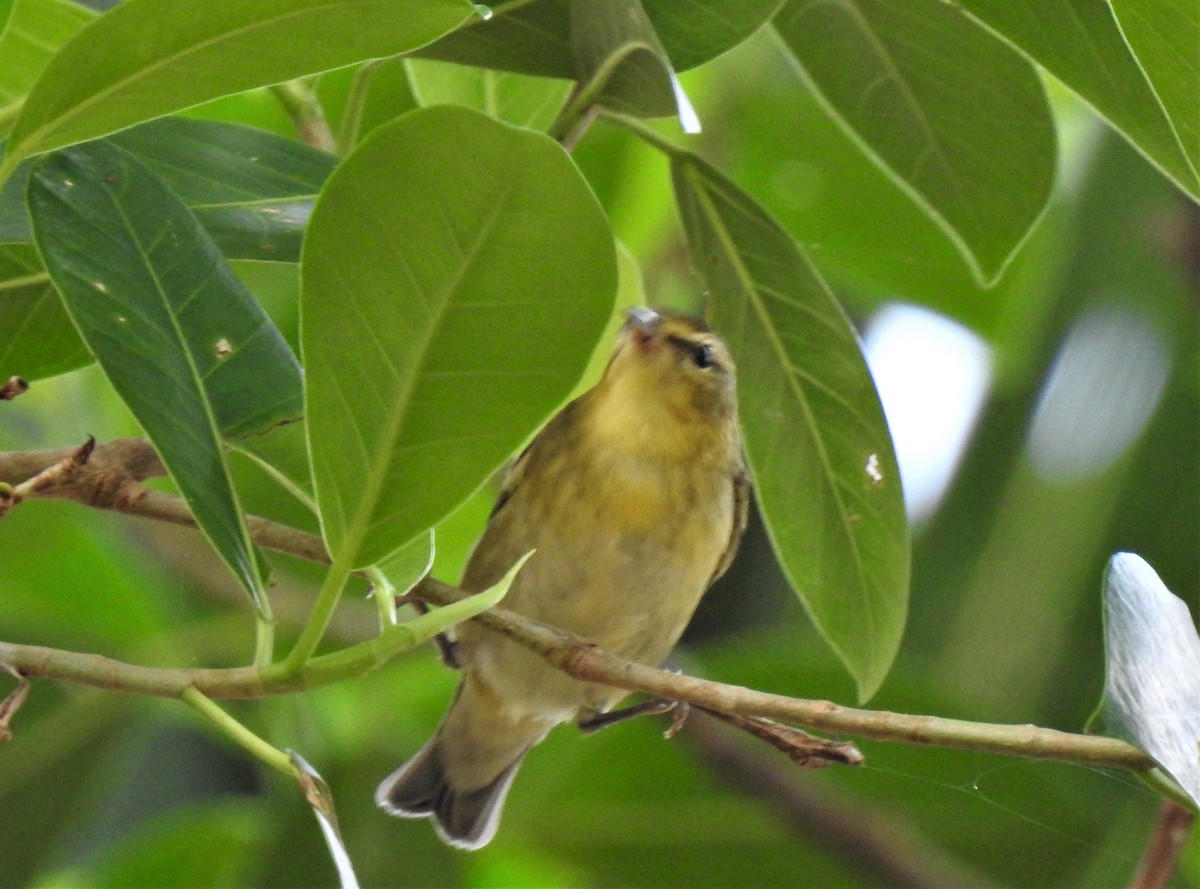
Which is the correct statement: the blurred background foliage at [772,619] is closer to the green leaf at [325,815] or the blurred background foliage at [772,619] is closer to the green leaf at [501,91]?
the green leaf at [501,91]

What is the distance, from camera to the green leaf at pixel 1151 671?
55.8 inches

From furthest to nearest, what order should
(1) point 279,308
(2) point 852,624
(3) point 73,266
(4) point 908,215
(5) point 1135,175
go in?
(5) point 1135,175, (4) point 908,215, (1) point 279,308, (2) point 852,624, (3) point 73,266

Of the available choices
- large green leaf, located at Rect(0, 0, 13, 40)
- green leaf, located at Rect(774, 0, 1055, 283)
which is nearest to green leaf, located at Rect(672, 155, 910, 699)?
green leaf, located at Rect(774, 0, 1055, 283)

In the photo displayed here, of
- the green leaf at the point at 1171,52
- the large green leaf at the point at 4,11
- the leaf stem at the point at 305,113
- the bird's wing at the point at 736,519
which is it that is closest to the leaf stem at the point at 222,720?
the large green leaf at the point at 4,11

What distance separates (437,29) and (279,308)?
166 cm

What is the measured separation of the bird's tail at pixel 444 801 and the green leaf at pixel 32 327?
→ 1413 millimetres

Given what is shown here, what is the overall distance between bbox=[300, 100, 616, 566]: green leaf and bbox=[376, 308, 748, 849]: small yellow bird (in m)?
1.26

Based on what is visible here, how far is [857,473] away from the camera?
2.10m

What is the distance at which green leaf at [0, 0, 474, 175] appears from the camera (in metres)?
1.35

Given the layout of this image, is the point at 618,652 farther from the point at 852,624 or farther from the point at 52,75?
the point at 52,75

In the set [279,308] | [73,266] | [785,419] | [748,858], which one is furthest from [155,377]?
[748,858]

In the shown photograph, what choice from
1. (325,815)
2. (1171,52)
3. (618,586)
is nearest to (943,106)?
(1171,52)

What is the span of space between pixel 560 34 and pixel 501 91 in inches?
22.5

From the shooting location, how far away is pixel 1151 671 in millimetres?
1546
